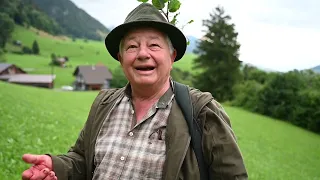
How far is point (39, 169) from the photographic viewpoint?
2447mm

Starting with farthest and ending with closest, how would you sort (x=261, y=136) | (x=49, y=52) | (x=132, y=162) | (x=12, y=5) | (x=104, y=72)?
(x=49, y=52)
(x=12, y=5)
(x=104, y=72)
(x=261, y=136)
(x=132, y=162)

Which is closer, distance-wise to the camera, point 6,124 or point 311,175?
point 6,124

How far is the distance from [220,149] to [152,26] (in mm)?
1055

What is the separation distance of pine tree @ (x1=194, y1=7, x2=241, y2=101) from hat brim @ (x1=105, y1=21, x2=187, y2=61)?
45932 millimetres

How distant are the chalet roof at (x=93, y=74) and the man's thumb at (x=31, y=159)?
76.2m

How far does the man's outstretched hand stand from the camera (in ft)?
7.65

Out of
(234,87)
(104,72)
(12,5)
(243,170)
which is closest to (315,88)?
(234,87)

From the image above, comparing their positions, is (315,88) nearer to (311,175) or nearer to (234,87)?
(234,87)

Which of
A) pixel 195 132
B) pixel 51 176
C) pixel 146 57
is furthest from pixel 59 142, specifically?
pixel 195 132

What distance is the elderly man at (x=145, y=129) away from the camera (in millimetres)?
2322

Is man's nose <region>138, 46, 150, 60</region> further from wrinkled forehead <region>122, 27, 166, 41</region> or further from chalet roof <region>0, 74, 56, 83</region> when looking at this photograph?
chalet roof <region>0, 74, 56, 83</region>

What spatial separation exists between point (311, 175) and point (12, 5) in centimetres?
10154

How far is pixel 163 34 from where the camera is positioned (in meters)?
2.60

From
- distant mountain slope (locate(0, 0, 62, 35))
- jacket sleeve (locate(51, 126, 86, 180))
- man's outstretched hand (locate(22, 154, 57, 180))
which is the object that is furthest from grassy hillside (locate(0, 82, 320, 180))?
distant mountain slope (locate(0, 0, 62, 35))
